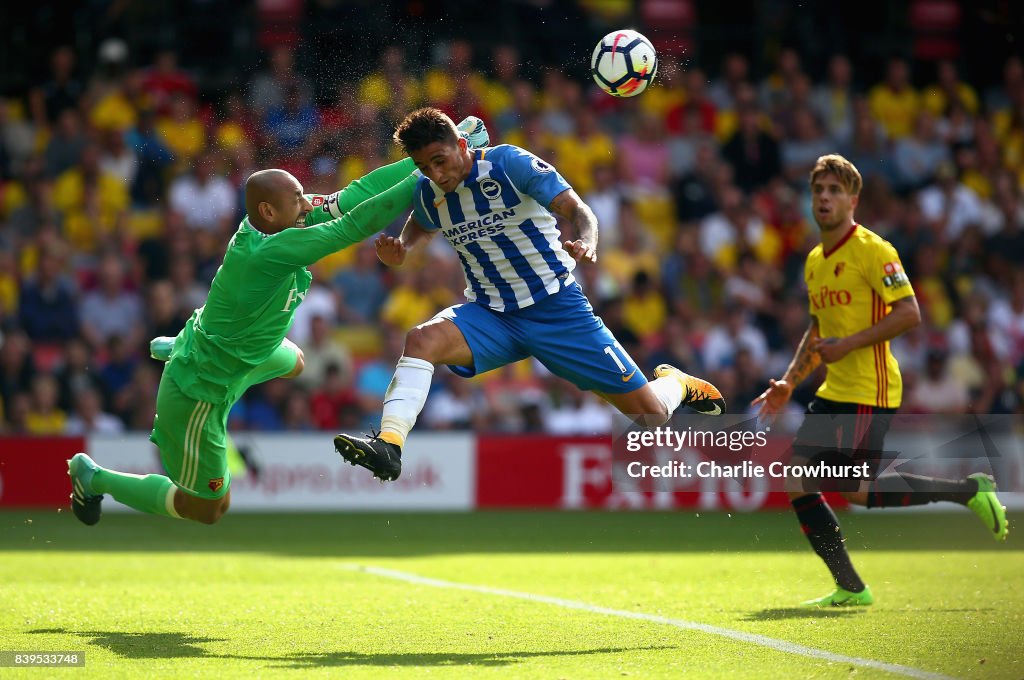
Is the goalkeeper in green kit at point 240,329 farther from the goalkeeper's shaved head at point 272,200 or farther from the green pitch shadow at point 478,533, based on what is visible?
the green pitch shadow at point 478,533

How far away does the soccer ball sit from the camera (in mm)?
8305

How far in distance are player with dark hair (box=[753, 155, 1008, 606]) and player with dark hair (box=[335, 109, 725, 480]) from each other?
38.3 inches

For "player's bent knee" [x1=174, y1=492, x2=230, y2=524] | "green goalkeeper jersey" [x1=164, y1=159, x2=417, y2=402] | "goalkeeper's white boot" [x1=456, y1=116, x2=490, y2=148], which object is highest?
"goalkeeper's white boot" [x1=456, y1=116, x2=490, y2=148]

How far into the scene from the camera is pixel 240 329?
755cm

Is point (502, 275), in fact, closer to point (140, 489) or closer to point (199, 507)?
point (199, 507)

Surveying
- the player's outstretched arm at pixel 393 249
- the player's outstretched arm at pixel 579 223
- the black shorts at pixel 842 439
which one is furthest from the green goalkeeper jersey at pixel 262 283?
the black shorts at pixel 842 439

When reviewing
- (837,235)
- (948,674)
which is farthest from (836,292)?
(948,674)

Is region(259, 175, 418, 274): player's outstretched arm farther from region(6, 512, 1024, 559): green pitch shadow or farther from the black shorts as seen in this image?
region(6, 512, 1024, 559): green pitch shadow

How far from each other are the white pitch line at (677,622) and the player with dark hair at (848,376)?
1.16 metres

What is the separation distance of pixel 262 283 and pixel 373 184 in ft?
3.08

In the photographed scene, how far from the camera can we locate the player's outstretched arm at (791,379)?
26.1ft

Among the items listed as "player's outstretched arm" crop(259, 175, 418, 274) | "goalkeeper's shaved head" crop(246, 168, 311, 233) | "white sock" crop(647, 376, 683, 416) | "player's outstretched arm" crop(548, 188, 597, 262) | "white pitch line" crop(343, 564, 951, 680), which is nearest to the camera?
"white pitch line" crop(343, 564, 951, 680)

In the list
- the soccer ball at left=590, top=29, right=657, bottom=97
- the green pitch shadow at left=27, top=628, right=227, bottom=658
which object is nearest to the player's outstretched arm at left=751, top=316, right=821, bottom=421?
the soccer ball at left=590, top=29, right=657, bottom=97

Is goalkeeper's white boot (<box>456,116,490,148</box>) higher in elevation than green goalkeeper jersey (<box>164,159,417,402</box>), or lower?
higher
